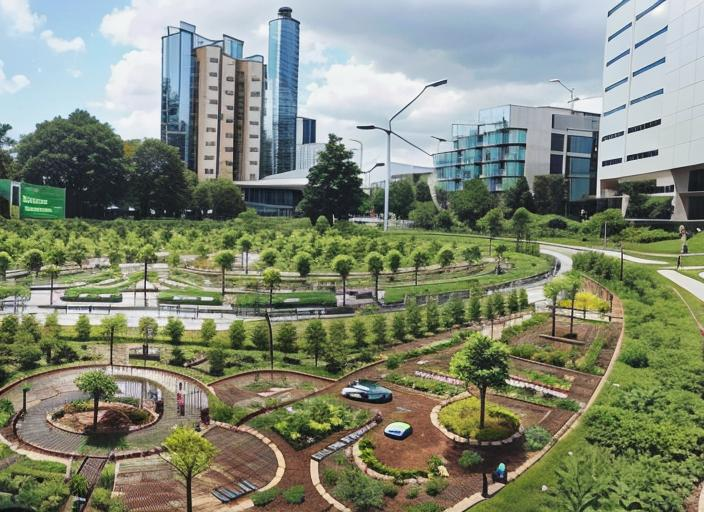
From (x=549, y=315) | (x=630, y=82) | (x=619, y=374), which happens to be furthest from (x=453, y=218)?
(x=619, y=374)

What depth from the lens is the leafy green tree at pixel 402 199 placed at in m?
96.6

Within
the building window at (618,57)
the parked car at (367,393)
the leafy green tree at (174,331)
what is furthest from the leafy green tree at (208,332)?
the building window at (618,57)

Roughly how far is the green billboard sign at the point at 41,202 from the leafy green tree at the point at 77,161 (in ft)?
23.7

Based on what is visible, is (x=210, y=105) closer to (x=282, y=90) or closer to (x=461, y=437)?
(x=282, y=90)

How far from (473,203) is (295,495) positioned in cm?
6289

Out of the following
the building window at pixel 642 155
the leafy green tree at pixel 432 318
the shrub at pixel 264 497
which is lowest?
the shrub at pixel 264 497

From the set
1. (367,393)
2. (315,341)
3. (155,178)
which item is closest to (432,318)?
(315,341)

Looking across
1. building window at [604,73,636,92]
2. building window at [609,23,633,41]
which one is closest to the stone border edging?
building window at [604,73,636,92]

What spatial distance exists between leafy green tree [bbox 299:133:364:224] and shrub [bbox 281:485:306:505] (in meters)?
59.2

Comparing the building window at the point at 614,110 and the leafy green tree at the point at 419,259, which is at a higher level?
the building window at the point at 614,110

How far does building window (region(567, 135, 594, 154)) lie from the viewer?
83.2m

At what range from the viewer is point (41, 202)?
6569cm

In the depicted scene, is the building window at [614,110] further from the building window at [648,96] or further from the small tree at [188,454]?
the small tree at [188,454]

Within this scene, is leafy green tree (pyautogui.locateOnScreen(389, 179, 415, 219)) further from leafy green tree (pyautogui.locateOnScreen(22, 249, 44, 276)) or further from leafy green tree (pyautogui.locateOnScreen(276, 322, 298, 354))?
leafy green tree (pyautogui.locateOnScreen(276, 322, 298, 354))
